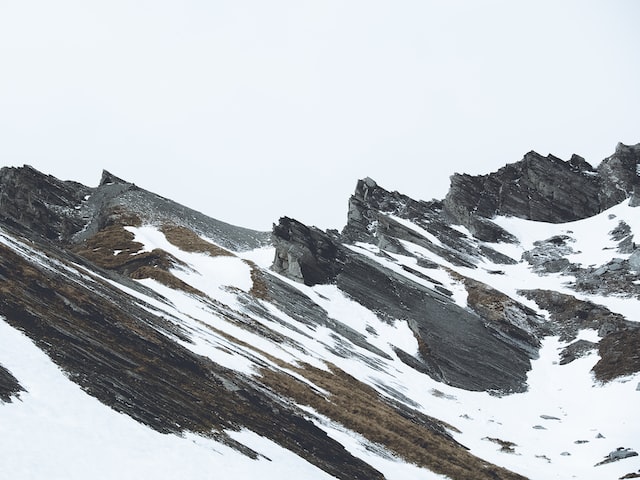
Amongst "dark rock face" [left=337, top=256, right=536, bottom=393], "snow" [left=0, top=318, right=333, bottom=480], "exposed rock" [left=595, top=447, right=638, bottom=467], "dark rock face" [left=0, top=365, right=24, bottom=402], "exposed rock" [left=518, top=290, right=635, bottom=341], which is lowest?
"snow" [left=0, top=318, right=333, bottom=480]

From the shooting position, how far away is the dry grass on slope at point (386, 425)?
3838 cm

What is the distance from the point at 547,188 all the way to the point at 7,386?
141 meters

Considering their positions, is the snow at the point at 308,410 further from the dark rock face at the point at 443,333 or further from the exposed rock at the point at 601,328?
the dark rock face at the point at 443,333

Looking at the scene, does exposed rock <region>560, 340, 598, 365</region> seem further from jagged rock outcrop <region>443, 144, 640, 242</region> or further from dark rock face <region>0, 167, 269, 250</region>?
jagged rock outcrop <region>443, 144, 640, 242</region>

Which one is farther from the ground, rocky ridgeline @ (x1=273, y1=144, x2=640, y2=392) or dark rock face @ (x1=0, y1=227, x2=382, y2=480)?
rocky ridgeline @ (x1=273, y1=144, x2=640, y2=392)

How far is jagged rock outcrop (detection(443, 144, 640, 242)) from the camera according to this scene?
5591 inches

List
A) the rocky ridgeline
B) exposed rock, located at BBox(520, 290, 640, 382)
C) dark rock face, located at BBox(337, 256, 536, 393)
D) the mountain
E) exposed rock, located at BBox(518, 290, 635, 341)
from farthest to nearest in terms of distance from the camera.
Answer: exposed rock, located at BBox(518, 290, 635, 341)
the rocky ridgeline
dark rock face, located at BBox(337, 256, 536, 393)
exposed rock, located at BBox(520, 290, 640, 382)
the mountain

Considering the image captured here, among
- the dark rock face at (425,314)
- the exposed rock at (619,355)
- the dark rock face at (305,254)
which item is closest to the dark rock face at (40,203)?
the dark rock face at (305,254)

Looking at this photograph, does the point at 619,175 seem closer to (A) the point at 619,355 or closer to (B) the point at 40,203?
(A) the point at 619,355

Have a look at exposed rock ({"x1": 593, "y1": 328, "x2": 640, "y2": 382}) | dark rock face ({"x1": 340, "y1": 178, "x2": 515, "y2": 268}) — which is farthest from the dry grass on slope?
dark rock face ({"x1": 340, "y1": 178, "x2": 515, "y2": 268})

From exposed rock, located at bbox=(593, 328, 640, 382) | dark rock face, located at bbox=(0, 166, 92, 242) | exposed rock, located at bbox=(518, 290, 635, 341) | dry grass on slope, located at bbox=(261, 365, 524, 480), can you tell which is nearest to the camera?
dry grass on slope, located at bbox=(261, 365, 524, 480)

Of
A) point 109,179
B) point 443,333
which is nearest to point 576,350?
point 443,333

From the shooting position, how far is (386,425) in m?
41.8

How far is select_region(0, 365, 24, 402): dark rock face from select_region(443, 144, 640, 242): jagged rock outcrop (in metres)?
122
